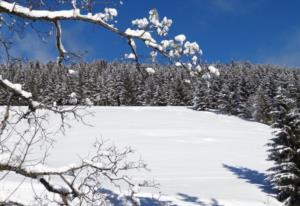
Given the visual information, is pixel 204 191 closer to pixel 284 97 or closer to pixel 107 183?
pixel 107 183

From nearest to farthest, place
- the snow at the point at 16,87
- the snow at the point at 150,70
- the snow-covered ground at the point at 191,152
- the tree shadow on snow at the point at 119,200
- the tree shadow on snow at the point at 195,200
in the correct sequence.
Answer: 1. the snow at the point at 150,70
2. the snow at the point at 16,87
3. the tree shadow on snow at the point at 119,200
4. the tree shadow on snow at the point at 195,200
5. the snow-covered ground at the point at 191,152

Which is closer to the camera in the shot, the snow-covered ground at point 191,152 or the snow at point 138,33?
the snow at point 138,33

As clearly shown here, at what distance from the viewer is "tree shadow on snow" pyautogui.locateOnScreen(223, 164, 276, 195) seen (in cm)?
2231

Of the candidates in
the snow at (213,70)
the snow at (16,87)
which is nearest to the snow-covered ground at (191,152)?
the snow at (16,87)

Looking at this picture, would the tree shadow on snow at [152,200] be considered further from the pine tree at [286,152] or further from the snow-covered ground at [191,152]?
the pine tree at [286,152]

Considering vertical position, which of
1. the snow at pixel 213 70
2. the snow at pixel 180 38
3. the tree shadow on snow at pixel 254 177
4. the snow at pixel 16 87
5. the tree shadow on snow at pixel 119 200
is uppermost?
the snow at pixel 180 38

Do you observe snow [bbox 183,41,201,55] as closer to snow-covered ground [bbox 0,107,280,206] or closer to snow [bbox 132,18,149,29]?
snow [bbox 132,18,149,29]

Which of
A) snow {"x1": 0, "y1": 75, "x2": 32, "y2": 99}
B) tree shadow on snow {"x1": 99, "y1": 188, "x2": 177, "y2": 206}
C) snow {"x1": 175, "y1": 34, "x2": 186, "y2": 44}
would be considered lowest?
tree shadow on snow {"x1": 99, "y1": 188, "x2": 177, "y2": 206}

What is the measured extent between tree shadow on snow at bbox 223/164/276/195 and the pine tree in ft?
2.93

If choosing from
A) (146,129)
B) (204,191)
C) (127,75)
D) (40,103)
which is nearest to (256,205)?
(204,191)

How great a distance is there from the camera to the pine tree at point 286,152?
20.3 m

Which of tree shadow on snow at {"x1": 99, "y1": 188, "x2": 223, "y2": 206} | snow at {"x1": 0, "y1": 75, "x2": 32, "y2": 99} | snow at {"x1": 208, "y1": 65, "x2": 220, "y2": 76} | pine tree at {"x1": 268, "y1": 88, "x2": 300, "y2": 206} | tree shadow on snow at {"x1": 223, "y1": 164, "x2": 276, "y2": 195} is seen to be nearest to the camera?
snow at {"x1": 208, "y1": 65, "x2": 220, "y2": 76}

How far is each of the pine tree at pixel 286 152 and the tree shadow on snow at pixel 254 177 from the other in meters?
0.89

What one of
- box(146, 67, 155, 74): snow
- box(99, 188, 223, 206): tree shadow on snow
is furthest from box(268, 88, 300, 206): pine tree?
box(146, 67, 155, 74): snow
